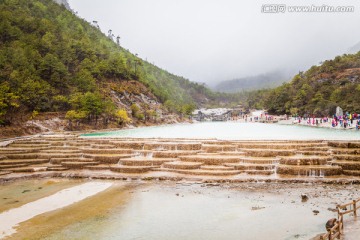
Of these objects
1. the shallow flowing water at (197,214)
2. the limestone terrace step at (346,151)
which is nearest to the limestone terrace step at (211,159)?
the shallow flowing water at (197,214)

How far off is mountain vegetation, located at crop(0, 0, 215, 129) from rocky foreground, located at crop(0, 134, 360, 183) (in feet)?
71.1

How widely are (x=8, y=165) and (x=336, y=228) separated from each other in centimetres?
2490

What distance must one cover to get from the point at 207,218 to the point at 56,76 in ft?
213

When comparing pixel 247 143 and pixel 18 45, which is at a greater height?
pixel 18 45

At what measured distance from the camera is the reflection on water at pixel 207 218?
11.3 meters

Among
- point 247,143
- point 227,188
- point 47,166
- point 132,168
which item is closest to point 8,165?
point 47,166

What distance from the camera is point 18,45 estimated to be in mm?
68562

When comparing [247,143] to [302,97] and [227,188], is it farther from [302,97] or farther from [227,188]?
[302,97]

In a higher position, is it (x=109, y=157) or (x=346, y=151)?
(x=346, y=151)

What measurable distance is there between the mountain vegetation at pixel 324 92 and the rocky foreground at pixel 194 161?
63358 millimetres

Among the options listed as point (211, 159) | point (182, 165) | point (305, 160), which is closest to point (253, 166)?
point (211, 159)

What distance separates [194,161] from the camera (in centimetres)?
2364

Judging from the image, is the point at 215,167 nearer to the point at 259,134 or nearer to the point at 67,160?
the point at 67,160

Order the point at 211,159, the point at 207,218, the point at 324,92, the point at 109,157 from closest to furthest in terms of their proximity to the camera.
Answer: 1. the point at 207,218
2. the point at 211,159
3. the point at 109,157
4. the point at 324,92
